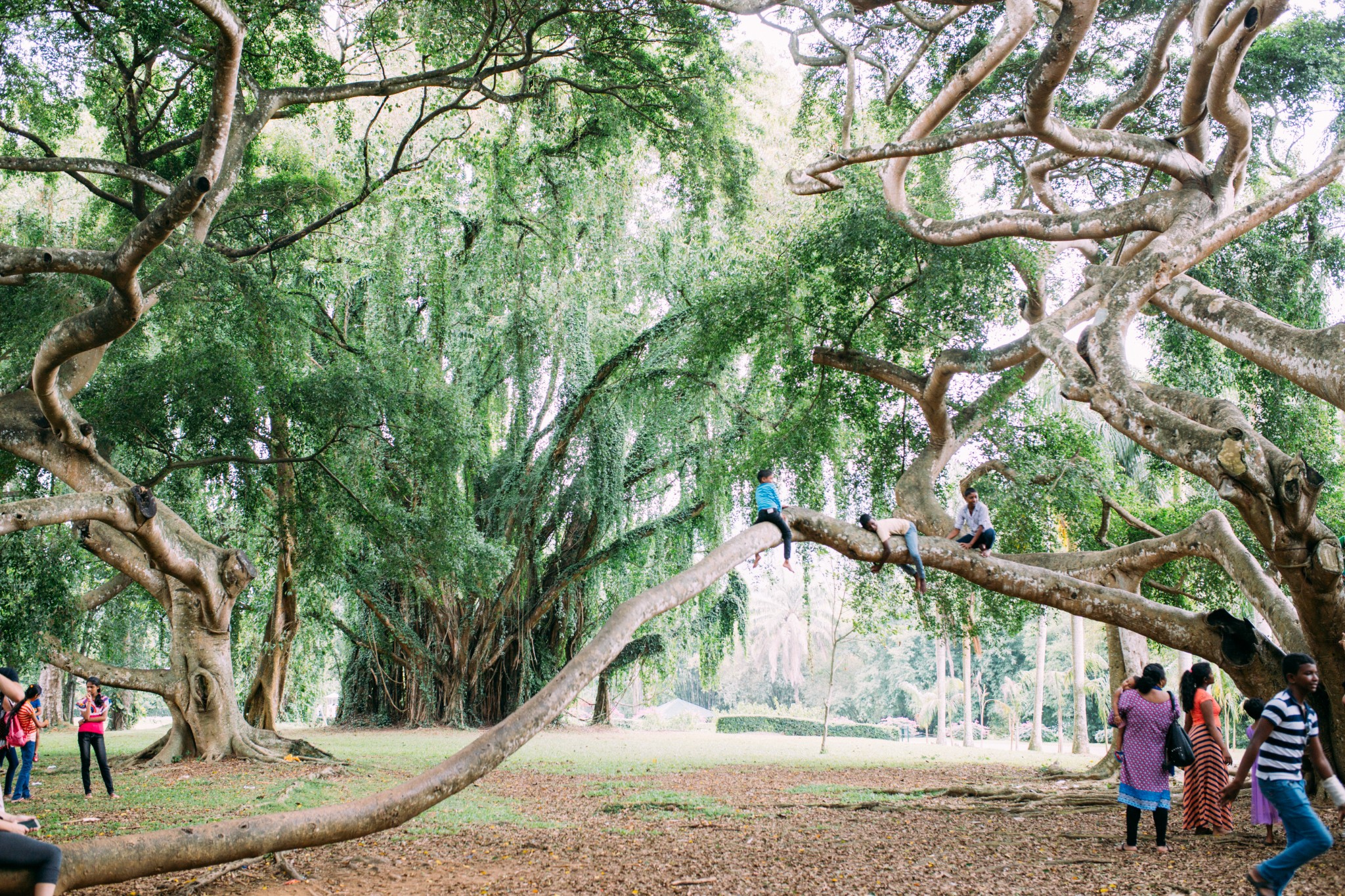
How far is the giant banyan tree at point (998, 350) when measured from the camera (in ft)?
18.3

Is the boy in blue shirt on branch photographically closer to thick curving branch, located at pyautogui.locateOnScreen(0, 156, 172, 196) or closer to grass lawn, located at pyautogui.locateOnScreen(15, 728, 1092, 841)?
grass lawn, located at pyautogui.locateOnScreen(15, 728, 1092, 841)

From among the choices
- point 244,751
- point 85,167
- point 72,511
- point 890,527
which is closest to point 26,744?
point 72,511

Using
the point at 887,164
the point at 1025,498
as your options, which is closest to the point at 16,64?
the point at 887,164

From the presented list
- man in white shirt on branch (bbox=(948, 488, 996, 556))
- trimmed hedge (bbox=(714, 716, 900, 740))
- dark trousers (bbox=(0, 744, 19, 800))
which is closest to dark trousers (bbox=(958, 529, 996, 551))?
man in white shirt on branch (bbox=(948, 488, 996, 556))

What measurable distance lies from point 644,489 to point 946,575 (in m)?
7.26

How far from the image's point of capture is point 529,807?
830 cm

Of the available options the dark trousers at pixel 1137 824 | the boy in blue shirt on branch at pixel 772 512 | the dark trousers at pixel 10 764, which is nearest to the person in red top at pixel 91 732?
the dark trousers at pixel 10 764

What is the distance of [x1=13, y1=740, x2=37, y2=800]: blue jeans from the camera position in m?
7.95

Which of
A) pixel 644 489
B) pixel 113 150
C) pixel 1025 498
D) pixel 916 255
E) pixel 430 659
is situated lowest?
pixel 430 659

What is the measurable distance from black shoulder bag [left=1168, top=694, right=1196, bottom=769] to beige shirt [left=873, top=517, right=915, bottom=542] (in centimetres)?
216

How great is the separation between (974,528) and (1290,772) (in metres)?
3.32

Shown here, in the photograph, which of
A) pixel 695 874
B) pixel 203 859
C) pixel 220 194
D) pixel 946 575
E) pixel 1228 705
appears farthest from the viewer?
pixel 1228 705

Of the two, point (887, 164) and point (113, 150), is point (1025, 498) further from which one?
point (113, 150)

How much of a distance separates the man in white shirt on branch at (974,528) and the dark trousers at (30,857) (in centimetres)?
621
